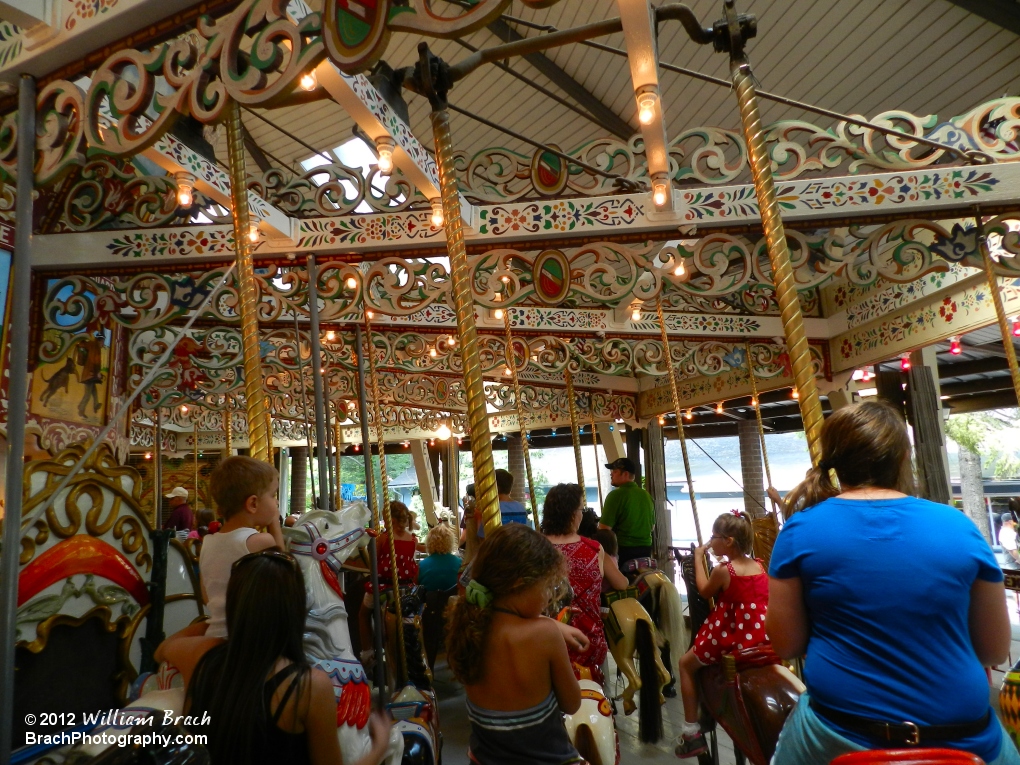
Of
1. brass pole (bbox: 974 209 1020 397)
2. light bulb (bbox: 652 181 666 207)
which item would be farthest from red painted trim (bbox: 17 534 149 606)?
brass pole (bbox: 974 209 1020 397)

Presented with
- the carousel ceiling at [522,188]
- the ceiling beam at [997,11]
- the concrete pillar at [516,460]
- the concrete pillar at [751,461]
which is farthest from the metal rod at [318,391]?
the concrete pillar at [751,461]

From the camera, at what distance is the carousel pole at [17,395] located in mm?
1711

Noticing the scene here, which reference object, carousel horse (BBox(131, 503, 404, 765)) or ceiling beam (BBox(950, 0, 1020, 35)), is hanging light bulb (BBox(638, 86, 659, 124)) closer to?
carousel horse (BBox(131, 503, 404, 765))

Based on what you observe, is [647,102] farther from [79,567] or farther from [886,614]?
[79,567]

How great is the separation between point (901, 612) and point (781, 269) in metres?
1.15

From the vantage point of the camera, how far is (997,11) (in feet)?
15.1

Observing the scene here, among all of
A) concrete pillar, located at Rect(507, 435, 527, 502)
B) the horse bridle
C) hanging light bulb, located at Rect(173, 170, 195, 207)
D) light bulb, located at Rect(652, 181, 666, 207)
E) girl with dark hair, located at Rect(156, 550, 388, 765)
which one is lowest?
girl with dark hair, located at Rect(156, 550, 388, 765)

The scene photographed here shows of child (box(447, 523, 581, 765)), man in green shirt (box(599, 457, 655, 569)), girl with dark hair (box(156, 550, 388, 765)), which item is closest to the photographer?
girl with dark hair (box(156, 550, 388, 765))

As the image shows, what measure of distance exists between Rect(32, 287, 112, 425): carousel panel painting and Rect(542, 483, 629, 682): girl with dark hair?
9.93ft

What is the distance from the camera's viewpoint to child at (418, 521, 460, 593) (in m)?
5.58

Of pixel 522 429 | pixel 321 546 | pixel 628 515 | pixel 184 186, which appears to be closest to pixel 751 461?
pixel 628 515

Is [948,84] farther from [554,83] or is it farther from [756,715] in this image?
[756,715]

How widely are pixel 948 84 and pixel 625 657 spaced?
511cm

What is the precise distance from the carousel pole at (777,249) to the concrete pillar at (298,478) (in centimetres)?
→ 1503
